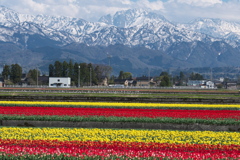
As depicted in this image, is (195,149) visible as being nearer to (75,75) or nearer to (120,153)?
(120,153)

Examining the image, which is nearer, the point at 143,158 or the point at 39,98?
the point at 143,158

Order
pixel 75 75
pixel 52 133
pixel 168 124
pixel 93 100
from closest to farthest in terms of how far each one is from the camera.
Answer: pixel 52 133 < pixel 168 124 < pixel 93 100 < pixel 75 75

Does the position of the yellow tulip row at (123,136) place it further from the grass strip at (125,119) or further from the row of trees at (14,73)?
the row of trees at (14,73)

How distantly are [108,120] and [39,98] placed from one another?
2782 cm

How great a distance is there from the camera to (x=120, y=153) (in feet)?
50.5

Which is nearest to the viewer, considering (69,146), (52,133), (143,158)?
(143,158)

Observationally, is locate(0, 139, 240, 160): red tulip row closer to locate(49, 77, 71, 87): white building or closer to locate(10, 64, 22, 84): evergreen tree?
locate(49, 77, 71, 87): white building

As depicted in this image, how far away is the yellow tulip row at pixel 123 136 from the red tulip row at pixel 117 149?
7.27 feet

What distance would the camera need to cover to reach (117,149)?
1714 centimetres

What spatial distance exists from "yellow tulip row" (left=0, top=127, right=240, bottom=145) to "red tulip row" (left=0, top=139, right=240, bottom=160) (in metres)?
2.22

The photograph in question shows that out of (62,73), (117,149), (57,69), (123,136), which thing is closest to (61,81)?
(62,73)

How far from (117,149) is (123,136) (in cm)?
545

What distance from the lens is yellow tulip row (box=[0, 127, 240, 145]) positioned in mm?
21422

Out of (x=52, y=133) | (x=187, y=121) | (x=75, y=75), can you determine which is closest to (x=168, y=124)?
(x=187, y=121)
